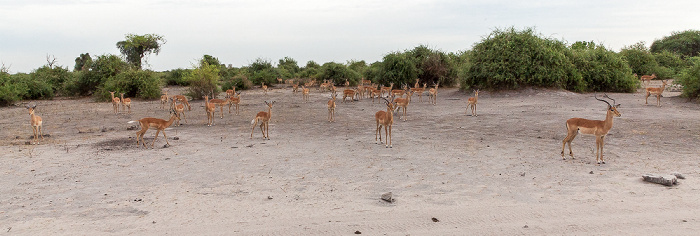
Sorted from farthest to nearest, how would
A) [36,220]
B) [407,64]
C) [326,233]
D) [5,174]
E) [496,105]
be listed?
[407,64], [496,105], [5,174], [36,220], [326,233]

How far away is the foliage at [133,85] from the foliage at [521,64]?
19936 mm

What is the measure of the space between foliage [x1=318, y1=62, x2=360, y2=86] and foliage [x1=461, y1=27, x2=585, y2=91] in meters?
15.2

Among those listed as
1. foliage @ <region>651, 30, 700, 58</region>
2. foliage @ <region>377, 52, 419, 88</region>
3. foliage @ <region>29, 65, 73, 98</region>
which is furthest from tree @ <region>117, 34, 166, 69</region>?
foliage @ <region>651, 30, 700, 58</region>

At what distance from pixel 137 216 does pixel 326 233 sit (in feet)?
9.12

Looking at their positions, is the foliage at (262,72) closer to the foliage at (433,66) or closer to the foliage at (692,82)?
the foliage at (433,66)

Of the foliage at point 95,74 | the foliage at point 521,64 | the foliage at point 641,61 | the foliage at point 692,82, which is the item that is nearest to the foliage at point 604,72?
the foliage at point 521,64

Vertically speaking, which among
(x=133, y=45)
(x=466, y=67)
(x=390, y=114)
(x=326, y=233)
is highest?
(x=133, y=45)

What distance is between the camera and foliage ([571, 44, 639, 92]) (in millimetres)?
26453

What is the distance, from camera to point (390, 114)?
37.8ft

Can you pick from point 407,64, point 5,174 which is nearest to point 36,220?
point 5,174

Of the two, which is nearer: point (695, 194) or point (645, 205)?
point (645, 205)

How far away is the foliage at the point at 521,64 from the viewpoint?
25.5 metres

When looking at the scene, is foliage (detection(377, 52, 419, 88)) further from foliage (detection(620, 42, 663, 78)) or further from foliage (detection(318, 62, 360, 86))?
foliage (detection(620, 42, 663, 78))

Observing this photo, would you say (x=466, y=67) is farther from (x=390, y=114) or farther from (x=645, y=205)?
(x=645, y=205)
